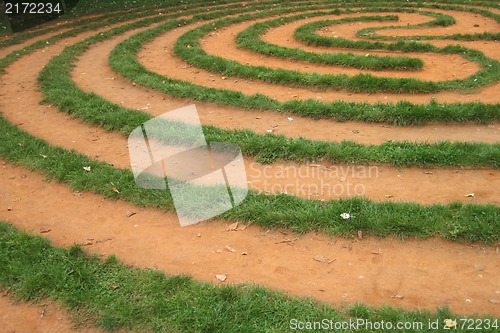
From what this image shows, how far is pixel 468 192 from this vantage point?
528 cm

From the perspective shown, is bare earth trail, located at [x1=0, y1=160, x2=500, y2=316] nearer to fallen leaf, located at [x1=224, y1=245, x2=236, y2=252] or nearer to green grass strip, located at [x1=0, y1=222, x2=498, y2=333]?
fallen leaf, located at [x1=224, y1=245, x2=236, y2=252]

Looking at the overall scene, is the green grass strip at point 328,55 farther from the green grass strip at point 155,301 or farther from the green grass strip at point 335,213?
the green grass strip at point 155,301

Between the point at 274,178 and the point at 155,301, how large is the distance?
7.93ft

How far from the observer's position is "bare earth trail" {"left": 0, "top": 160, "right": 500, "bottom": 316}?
396cm

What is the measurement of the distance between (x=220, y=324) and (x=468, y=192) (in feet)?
10.6

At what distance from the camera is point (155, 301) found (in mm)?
3939

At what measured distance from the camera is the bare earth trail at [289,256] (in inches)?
156

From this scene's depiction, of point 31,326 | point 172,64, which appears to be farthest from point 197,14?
point 31,326

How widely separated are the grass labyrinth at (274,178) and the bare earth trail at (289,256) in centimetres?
2

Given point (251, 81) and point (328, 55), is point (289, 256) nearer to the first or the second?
point (251, 81)

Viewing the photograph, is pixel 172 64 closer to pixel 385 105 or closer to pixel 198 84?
pixel 198 84

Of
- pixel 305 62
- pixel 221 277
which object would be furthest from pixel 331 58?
pixel 221 277

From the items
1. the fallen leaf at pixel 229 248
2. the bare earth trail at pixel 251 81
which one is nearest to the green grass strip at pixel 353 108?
the bare earth trail at pixel 251 81

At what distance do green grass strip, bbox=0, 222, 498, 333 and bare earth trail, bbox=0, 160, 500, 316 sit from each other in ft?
0.54
